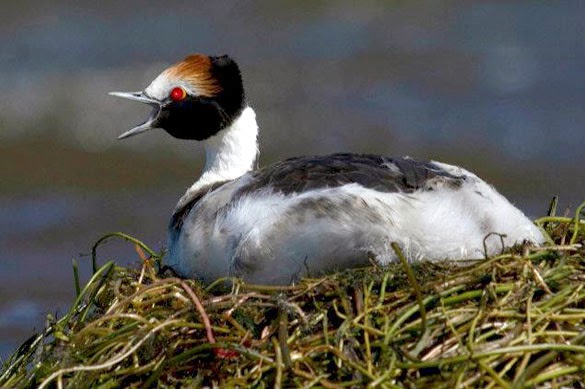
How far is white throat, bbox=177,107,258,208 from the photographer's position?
6.72 m

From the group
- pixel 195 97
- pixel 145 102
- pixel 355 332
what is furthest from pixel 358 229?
pixel 145 102

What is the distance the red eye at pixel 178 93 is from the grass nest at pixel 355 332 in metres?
1.53

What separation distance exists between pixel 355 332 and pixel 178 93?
218cm

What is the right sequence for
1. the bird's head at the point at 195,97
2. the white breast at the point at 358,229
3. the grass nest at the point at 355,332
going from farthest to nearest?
the bird's head at the point at 195,97, the white breast at the point at 358,229, the grass nest at the point at 355,332

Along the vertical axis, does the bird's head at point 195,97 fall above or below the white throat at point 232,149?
above

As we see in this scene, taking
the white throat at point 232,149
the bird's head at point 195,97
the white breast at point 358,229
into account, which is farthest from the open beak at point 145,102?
the white breast at point 358,229

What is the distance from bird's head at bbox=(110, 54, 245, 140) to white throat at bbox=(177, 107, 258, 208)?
0.15 ft

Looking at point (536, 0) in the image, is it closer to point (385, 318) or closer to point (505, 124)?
point (505, 124)

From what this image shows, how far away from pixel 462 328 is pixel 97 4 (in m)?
11.1

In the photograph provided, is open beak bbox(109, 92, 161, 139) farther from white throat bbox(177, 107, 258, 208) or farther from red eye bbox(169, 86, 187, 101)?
white throat bbox(177, 107, 258, 208)

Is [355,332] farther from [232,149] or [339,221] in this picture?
[232,149]

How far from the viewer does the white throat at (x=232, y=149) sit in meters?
6.72

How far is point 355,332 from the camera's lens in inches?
184

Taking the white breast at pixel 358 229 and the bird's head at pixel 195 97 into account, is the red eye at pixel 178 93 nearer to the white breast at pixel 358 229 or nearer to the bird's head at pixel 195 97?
the bird's head at pixel 195 97
